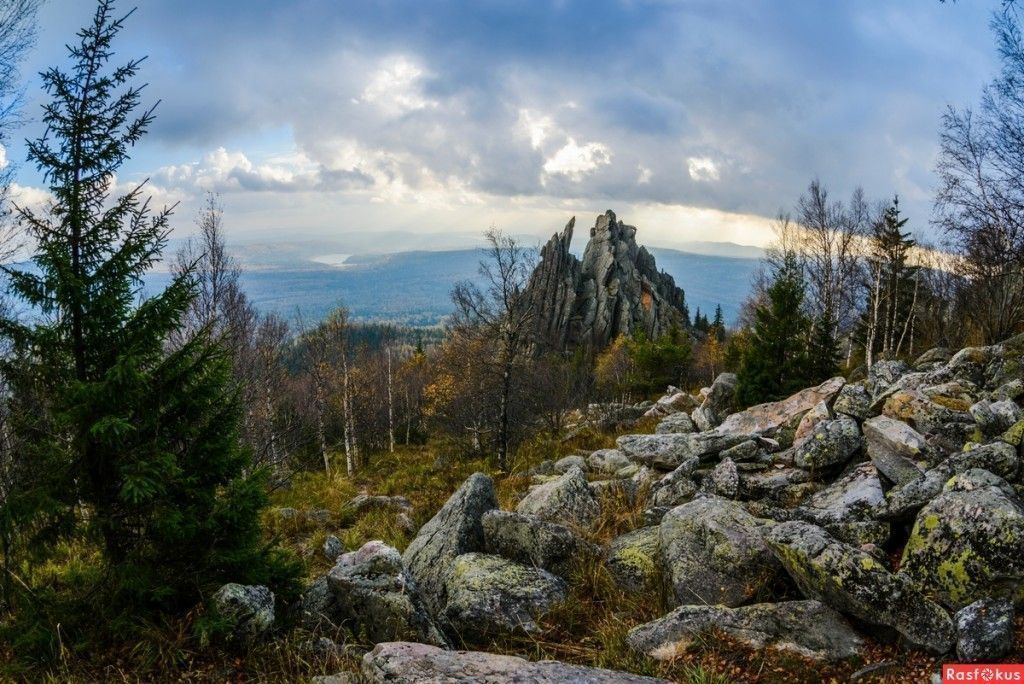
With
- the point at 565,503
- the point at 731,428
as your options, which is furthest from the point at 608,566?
the point at 731,428

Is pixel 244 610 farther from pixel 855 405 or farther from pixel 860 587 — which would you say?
pixel 855 405

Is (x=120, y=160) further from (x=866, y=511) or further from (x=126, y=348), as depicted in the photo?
(x=866, y=511)

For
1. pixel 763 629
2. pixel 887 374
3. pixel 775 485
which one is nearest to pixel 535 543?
pixel 763 629

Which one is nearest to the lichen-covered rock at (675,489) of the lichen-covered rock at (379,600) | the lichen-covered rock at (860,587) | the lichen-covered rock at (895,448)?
the lichen-covered rock at (895,448)

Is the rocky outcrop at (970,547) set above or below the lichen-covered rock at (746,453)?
above

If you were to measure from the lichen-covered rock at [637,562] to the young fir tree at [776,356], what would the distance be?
17.1 m

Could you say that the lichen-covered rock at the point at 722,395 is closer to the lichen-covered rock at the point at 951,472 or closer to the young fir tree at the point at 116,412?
the lichen-covered rock at the point at 951,472

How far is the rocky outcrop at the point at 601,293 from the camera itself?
86.1 metres

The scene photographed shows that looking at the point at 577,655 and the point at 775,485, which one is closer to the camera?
the point at 577,655

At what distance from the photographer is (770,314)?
22.5 metres

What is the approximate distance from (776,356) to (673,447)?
13716 mm

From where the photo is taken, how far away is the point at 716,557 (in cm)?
514

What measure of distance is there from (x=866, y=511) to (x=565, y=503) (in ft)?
12.1

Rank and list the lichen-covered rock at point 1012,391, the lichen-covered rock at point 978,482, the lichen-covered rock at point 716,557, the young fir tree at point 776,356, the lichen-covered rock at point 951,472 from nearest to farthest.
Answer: the lichen-covered rock at point 978,482 → the lichen-covered rock at point 716,557 → the lichen-covered rock at point 951,472 → the lichen-covered rock at point 1012,391 → the young fir tree at point 776,356
